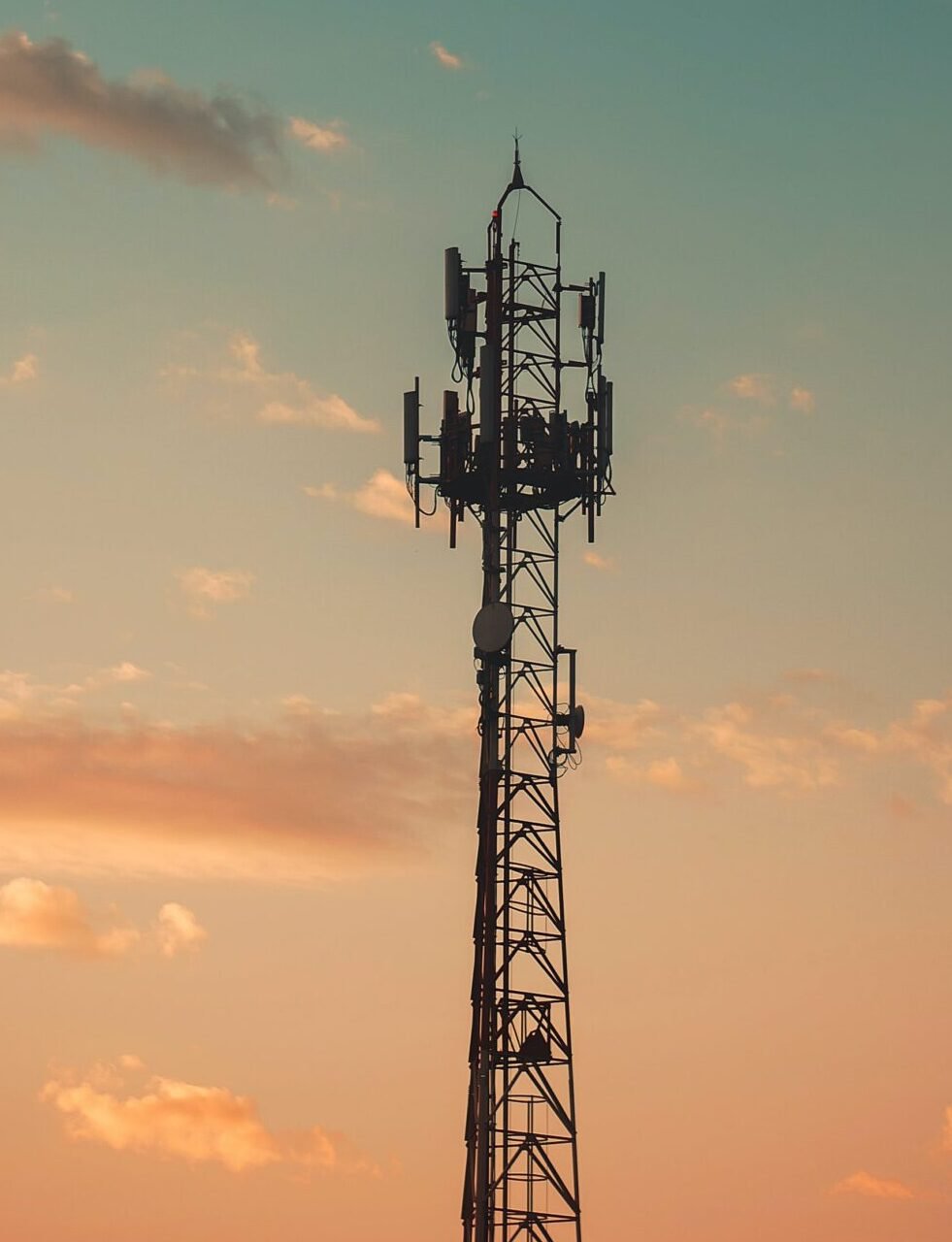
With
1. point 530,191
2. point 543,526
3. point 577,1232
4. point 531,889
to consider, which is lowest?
→ point 577,1232

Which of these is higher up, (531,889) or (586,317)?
(586,317)

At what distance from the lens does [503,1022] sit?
12781 cm

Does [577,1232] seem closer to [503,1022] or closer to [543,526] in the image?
[503,1022]

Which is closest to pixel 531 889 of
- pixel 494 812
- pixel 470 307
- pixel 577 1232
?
pixel 494 812

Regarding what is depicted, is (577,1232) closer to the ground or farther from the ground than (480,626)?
closer to the ground

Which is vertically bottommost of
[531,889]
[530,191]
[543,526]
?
[531,889]

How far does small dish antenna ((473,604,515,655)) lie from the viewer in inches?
5098

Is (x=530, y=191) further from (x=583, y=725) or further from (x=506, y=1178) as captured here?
(x=506, y=1178)

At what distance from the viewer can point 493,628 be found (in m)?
130

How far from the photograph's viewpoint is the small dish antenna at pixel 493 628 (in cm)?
12950

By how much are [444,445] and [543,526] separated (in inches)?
161

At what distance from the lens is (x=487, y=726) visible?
427 feet

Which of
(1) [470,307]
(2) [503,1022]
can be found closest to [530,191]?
(1) [470,307]

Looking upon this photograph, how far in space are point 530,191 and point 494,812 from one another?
19842 millimetres
